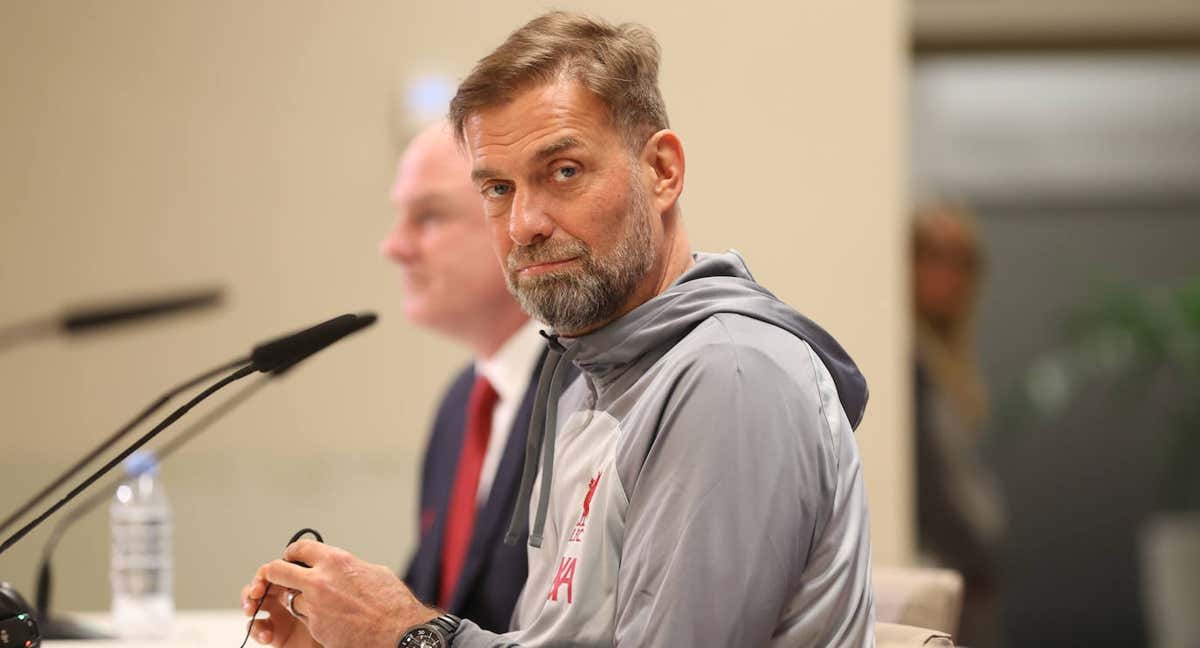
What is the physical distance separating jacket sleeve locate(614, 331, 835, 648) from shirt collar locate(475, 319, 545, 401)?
109cm

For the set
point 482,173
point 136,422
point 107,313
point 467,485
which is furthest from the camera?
point 107,313

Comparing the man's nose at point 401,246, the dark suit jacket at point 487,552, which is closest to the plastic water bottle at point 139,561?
the dark suit jacket at point 487,552

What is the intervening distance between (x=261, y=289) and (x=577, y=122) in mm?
2128

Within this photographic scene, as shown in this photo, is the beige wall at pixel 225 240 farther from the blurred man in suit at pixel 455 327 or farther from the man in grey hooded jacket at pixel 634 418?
the man in grey hooded jacket at pixel 634 418

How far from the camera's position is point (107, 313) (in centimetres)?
329

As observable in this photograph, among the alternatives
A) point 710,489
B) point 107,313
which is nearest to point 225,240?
point 107,313

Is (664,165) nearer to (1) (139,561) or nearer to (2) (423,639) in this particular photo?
(2) (423,639)

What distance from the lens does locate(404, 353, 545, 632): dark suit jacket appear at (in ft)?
6.25

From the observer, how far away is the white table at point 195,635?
74.3 inches

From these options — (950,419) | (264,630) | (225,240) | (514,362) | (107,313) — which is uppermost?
(225,240)

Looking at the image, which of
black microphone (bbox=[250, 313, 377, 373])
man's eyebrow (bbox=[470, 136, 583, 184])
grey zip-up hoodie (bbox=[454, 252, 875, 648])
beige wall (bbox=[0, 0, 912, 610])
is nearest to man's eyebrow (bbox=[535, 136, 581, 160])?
man's eyebrow (bbox=[470, 136, 583, 184])

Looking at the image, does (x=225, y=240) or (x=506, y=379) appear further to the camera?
(x=225, y=240)

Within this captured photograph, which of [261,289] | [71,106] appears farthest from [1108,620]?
[71,106]

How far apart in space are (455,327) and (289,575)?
1.12 meters
